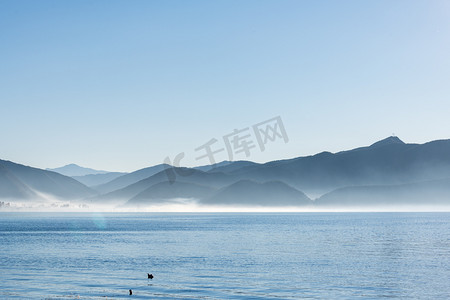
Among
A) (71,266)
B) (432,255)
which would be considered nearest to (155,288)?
(71,266)

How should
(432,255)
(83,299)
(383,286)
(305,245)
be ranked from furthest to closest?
(305,245), (432,255), (383,286), (83,299)

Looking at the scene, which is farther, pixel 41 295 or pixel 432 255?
pixel 432 255

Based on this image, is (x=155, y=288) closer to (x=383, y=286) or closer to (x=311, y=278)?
(x=311, y=278)

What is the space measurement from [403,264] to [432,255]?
1564cm

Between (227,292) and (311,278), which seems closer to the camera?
(227,292)

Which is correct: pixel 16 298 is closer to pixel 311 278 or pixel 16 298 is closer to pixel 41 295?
pixel 41 295

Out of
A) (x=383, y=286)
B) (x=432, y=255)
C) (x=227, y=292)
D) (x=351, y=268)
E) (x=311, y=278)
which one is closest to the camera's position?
(x=227, y=292)

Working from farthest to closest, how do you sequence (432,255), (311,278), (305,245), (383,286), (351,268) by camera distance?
1. (305,245)
2. (432,255)
3. (351,268)
4. (311,278)
5. (383,286)

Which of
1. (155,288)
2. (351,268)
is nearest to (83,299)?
(155,288)

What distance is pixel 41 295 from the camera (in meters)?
53.0

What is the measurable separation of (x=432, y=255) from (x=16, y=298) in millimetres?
67035

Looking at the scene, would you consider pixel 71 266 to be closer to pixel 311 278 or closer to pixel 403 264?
pixel 311 278

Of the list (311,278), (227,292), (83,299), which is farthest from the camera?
(311,278)

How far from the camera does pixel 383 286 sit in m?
59.6
